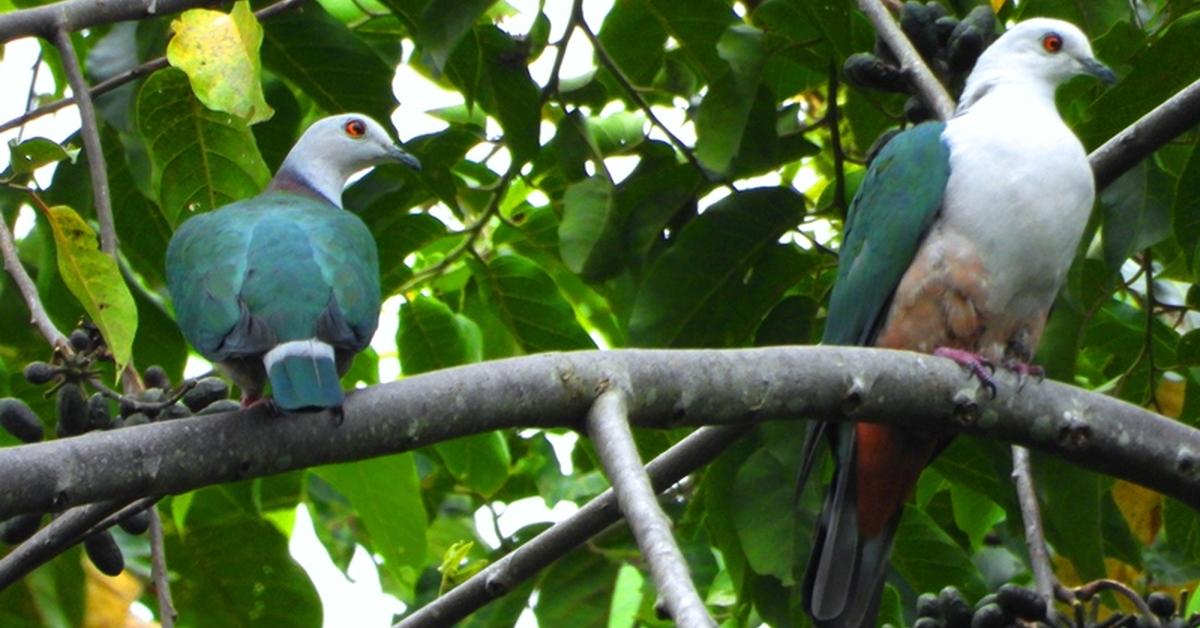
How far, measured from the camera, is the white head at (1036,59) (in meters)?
3.88

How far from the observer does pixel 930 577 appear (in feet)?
12.1

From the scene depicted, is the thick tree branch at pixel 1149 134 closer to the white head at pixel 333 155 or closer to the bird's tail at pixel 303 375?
the bird's tail at pixel 303 375

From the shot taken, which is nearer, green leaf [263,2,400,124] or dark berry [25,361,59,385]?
dark berry [25,361,59,385]

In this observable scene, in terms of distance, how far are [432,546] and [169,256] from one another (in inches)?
107

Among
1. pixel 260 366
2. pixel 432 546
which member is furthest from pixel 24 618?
pixel 432 546

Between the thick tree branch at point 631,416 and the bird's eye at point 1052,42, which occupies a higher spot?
the bird's eye at point 1052,42

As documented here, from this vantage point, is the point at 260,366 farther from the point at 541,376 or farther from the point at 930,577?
the point at 930,577

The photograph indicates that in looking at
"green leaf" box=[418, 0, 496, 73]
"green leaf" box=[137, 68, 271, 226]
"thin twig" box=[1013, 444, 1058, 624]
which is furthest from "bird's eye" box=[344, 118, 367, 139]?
"thin twig" box=[1013, 444, 1058, 624]

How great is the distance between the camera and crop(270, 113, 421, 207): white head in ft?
13.2

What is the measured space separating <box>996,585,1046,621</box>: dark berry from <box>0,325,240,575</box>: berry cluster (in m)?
1.11

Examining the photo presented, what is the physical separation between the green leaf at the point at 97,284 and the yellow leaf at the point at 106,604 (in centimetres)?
117

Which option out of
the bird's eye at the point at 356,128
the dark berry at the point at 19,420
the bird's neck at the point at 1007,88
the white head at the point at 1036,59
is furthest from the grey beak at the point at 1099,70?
the dark berry at the point at 19,420

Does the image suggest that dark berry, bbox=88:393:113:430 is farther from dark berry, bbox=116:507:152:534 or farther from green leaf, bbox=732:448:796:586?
green leaf, bbox=732:448:796:586

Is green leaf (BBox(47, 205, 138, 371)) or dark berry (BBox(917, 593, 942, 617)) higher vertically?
green leaf (BBox(47, 205, 138, 371))
